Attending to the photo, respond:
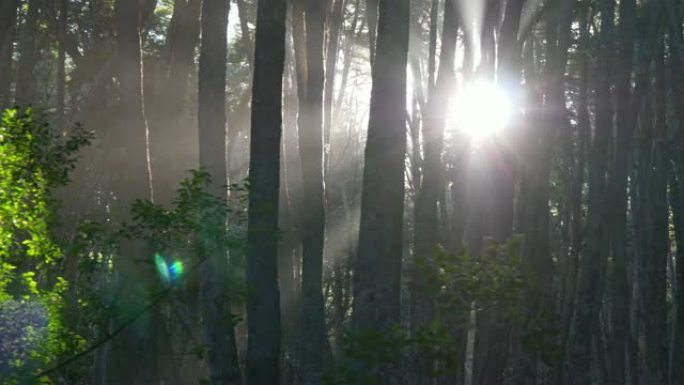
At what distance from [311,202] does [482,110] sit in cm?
458

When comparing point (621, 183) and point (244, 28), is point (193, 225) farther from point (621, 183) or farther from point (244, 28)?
point (244, 28)

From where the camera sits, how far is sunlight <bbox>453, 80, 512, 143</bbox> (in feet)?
71.9

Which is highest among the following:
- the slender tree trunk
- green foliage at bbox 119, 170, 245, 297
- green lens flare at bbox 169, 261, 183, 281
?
the slender tree trunk

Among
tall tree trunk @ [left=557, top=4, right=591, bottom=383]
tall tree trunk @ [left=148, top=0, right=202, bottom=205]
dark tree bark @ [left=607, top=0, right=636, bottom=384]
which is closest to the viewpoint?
dark tree bark @ [left=607, top=0, right=636, bottom=384]

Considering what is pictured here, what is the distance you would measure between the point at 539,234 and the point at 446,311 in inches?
320

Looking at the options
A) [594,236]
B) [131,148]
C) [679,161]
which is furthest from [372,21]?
[131,148]

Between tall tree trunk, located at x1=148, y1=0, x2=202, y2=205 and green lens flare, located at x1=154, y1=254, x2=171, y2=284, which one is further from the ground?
tall tree trunk, located at x1=148, y1=0, x2=202, y2=205

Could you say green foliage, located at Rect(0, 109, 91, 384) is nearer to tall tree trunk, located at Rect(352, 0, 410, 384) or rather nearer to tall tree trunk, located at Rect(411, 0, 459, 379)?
tall tree trunk, located at Rect(352, 0, 410, 384)

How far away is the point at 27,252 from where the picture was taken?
1054cm

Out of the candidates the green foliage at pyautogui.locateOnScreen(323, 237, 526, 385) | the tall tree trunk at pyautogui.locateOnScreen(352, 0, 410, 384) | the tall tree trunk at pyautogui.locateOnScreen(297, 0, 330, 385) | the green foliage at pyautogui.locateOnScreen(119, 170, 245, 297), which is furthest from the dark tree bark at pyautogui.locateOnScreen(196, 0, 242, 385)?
the tall tree trunk at pyautogui.locateOnScreen(297, 0, 330, 385)

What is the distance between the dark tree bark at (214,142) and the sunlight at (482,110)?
18.4 ft

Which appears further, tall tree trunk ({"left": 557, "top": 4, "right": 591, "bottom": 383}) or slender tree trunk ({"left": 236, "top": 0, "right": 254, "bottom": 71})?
slender tree trunk ({"left": 236, "top": 0, "right": 254, "bottom": 71})

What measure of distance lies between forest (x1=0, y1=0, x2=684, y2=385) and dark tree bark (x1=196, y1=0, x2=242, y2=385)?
4cm

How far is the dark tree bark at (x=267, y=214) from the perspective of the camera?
1452 centimetres
